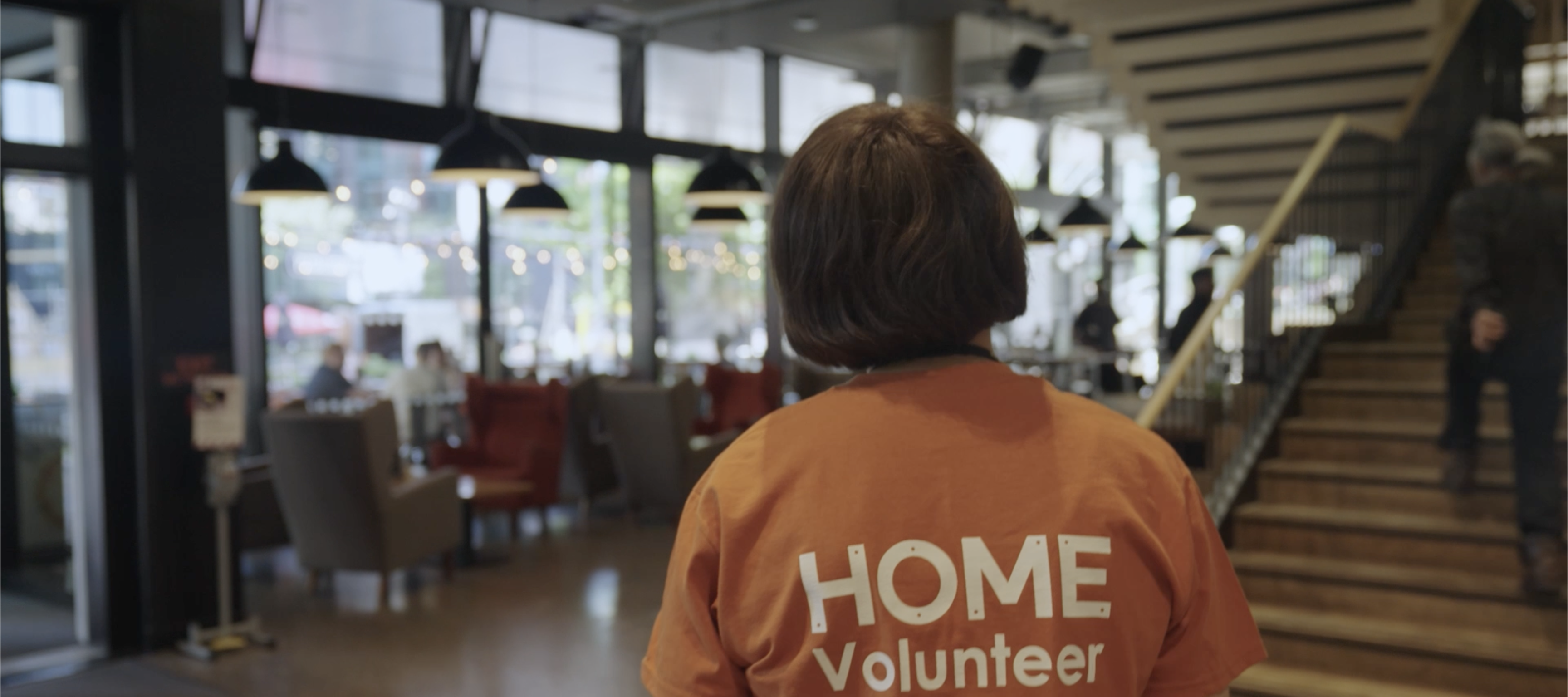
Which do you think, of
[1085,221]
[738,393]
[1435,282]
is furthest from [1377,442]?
[1085,221]

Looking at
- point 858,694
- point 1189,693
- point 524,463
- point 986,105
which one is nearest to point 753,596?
point 858,694

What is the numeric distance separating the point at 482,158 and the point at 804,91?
22.7 ft

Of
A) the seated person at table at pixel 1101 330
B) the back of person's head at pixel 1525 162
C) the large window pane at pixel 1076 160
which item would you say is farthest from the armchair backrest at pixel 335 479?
the large window pane at pixel 1076 160

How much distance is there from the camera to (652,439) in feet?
24.9

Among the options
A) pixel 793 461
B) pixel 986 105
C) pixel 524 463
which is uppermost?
pixel 986 105

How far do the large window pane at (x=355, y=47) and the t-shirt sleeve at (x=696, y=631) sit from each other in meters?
7.92

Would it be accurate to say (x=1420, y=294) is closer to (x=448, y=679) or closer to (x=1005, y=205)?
(x=448, y=679)

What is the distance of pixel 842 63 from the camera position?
489 inches

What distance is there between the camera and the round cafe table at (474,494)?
663cm

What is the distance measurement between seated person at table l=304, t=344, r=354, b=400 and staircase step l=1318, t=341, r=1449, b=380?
6026mm

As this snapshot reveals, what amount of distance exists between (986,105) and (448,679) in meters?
11.4

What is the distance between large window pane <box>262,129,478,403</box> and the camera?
821 cm

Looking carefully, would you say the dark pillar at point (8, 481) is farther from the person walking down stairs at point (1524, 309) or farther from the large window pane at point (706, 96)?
the large window pane at point (706, 96)

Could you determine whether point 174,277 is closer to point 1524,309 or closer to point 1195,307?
point 1524,309
